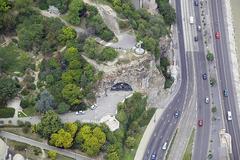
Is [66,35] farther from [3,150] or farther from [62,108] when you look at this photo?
[3,150]

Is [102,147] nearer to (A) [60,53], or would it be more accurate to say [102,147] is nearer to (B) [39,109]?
(B) [39,109]

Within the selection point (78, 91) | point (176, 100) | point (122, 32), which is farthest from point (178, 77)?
point (78, 91)

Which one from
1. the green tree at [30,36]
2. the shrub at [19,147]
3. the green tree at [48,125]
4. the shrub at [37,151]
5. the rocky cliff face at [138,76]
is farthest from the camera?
the green tree at [30,36]

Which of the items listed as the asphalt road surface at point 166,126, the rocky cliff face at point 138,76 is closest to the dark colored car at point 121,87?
the rocky cliff face at point 138,76

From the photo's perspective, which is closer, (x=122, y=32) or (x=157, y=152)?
(x=157, y=152)

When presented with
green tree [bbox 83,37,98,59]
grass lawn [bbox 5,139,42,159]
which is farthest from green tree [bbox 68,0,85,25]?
grass lawn [bbox 5,139,42,159]

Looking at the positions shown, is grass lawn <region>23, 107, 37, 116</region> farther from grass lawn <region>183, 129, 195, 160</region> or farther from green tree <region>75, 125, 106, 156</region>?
grass lawn <region>183, 129, 195, 160</region>

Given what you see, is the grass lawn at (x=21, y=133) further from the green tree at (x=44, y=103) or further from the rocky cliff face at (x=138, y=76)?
the rocky cliff face at (x=138, y=76)
